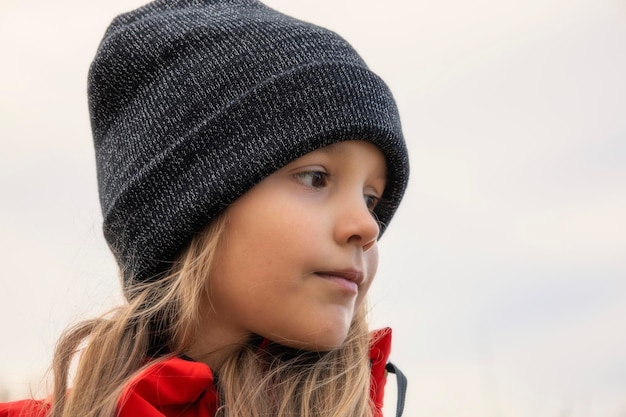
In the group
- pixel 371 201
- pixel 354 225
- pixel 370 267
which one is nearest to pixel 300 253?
pixel 354 225

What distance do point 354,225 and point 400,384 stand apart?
0.48 m

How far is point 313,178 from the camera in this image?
1685 millimetres

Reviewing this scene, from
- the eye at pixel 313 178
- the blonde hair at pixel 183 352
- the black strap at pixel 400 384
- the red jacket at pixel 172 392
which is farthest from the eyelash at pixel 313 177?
the black strap at pixel 400 384

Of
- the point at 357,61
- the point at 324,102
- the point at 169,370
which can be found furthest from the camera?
the point at 357,61

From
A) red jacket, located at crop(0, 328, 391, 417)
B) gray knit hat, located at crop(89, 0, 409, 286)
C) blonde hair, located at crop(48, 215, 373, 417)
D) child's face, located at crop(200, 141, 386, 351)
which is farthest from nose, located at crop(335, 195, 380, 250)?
red jacket, located at crop(0, 328, 391, 417)

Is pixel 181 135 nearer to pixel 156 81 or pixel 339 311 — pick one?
pixel 156 81

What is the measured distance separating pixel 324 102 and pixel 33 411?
96 cm

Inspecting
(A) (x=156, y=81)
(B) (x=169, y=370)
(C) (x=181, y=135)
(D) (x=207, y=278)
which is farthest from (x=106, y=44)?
(B) (x=169, y=370)

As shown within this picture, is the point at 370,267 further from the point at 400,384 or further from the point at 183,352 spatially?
the point at 183,352

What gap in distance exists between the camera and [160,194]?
1.76m

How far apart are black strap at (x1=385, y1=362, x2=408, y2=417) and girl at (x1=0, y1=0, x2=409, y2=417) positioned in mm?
38

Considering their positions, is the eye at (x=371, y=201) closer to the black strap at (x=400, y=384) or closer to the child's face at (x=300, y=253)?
the child's face at (x=300, y=253)

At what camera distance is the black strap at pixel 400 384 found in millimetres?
1798

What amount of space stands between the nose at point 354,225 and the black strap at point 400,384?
41 cm
